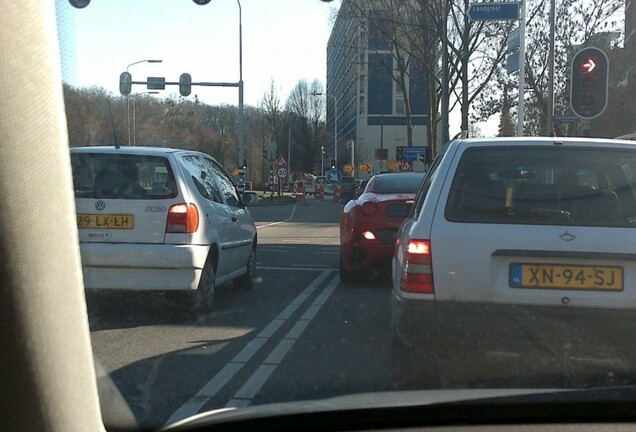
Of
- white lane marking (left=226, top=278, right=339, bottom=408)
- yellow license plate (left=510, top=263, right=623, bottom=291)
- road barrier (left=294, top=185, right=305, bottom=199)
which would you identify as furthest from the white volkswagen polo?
road barrier (left=294, top=185, right=305, bottom=199)

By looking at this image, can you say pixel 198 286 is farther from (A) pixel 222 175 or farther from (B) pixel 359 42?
(B) pixel 359 42

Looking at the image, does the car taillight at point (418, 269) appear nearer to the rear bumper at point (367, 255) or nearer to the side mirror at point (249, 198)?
the rear bumper at point (367, 255)

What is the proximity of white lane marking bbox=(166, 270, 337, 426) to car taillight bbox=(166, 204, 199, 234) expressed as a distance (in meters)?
1.15

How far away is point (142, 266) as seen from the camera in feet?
22.9

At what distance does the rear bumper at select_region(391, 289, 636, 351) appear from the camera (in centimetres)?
430

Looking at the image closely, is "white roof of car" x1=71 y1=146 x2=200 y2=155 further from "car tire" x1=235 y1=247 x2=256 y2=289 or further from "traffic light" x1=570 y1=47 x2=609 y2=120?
"traffic light" x1=570 y1=47 x2=609 y2=120

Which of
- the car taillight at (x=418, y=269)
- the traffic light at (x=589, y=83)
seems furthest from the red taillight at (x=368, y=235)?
the traffic light at (x=589, y=83)

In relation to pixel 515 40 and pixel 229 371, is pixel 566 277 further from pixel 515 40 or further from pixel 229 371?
pixel 515 40

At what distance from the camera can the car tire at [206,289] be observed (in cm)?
732

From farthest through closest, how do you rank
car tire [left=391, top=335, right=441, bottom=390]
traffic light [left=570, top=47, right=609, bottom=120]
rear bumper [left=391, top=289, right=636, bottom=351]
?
traffic light [left=570, top=47, right=609, bottom=120], car tire [left=391, top=335, right=441, bottom=390], rear bumper [left=391, top=289, right=636, bottom=351]

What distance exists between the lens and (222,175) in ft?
29.6

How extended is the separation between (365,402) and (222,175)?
613 centimetres

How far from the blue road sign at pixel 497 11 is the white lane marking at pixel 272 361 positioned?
11.0m

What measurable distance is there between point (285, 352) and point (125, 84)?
8.45 ft
